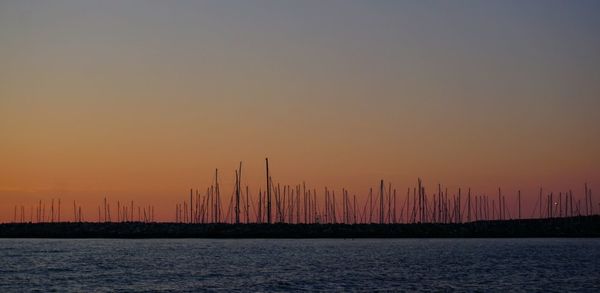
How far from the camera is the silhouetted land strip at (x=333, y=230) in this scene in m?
139

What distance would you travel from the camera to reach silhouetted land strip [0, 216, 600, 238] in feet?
456

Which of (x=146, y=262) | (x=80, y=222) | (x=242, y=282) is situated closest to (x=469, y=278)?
(x=242, y=282)

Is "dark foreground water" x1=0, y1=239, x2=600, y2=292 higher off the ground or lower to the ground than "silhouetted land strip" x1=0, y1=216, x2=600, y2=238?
lower

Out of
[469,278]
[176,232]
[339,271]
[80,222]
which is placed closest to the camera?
[469,278]

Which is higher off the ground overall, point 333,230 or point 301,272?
point 333,230

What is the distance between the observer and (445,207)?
14988 centimetres

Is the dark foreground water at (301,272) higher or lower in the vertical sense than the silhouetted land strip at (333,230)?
lower

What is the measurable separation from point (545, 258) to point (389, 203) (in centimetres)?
6488

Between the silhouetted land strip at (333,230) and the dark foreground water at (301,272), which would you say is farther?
the silhouetted land strip at (333,230)

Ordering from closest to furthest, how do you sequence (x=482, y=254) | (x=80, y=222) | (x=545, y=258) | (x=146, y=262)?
1. (x=146, y=262)
2. (x=545, y=258)
3. (x=482, y=254)
4. (x=80, y=222)

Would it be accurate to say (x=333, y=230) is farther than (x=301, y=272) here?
Yes

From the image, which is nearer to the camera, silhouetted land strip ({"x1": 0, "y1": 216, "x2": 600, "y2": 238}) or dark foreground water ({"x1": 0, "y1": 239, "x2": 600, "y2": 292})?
dark foreground water ({"x1": 0, "y1": 239, "x2": 600, "y2": 292})

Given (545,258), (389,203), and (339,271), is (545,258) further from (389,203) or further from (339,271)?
(389,203)

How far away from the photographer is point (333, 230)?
478ft
